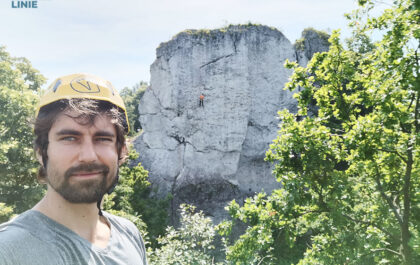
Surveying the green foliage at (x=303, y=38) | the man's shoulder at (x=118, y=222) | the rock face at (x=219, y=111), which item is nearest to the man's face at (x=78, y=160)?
the man's shoulder at (x=118, y=222)

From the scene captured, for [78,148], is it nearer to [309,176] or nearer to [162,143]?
[309,176]

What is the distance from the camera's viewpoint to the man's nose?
4.19 ft

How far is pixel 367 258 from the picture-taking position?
487 centimetres

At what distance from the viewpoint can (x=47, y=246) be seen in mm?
1136

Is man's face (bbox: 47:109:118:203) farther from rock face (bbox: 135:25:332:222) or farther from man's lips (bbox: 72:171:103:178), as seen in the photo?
rock face (bbox: 135:25:332:222)

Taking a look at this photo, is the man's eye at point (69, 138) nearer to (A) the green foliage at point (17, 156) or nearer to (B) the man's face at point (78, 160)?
(B) the man's face at point (78, 160)

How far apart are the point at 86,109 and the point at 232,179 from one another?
18.2 meters

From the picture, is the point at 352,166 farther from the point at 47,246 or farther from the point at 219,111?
the point at 219,111

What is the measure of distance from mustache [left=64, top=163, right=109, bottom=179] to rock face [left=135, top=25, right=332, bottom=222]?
1761 cm

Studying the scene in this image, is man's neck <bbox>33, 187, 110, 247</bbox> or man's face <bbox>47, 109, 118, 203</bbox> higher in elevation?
man's face <bbox>47, 109, 118, 203</bbox>

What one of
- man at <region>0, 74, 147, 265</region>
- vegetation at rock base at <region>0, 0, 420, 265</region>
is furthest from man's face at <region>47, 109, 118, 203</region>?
vegetation at rock base at <region>0, 0, 420, 265</region>

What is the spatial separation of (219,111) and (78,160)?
1831 cm

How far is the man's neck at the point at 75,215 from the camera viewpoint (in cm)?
128

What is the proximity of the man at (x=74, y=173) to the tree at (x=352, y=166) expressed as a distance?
3688mm
